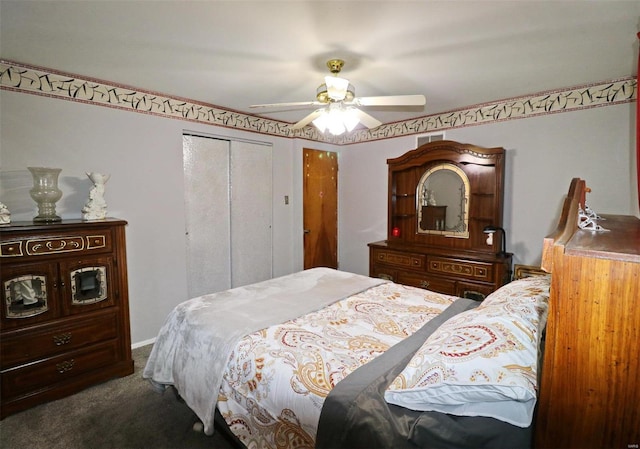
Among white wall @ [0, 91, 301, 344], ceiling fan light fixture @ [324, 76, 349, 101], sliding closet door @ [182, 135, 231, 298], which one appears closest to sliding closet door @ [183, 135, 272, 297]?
sliding closet door @ [182, 135, 231, 298]

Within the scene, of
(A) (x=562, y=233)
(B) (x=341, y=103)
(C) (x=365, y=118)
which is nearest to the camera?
(A) (x=562, y=233)

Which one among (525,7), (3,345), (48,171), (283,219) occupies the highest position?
(525,7)

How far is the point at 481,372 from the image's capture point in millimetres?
989

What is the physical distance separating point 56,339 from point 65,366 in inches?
8.5

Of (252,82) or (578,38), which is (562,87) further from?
(252,82)

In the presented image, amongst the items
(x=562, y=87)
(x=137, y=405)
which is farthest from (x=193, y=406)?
(x=562, y=87)

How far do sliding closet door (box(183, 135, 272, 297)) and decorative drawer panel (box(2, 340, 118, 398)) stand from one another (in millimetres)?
1074

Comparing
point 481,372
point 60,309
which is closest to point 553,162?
point 481,372

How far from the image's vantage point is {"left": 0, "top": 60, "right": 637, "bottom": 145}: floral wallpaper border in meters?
2.45

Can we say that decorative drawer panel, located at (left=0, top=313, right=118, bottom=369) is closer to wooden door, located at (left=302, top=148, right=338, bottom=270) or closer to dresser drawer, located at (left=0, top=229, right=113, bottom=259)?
dresser drawer, located at (left=0, top=229, right=113, bottom=259)

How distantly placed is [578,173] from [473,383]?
9.48ft

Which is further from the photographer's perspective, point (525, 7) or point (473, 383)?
point (525, 7)

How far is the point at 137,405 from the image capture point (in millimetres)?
2166

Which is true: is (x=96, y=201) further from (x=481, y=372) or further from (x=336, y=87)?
(x=481, y=372)
